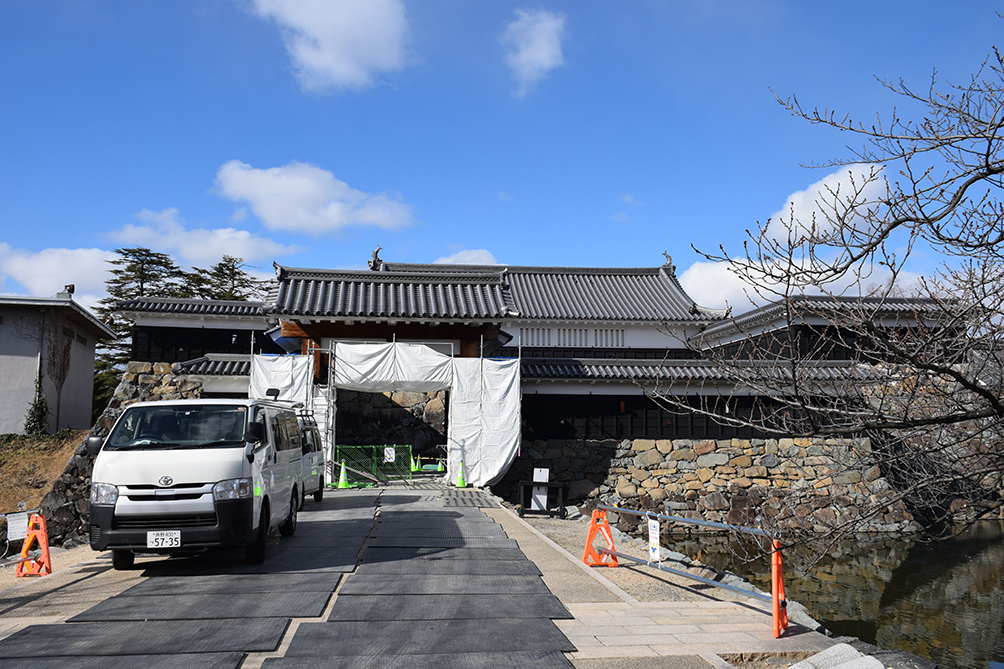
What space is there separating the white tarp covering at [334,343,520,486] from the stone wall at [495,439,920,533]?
1548mm

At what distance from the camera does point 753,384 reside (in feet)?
17.8

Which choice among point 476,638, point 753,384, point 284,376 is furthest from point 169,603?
point 284,376

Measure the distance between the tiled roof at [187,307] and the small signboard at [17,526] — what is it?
12.8 meters

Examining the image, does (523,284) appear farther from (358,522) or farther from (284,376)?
(358,522)

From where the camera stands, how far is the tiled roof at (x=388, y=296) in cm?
1797

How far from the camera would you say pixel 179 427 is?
833cm

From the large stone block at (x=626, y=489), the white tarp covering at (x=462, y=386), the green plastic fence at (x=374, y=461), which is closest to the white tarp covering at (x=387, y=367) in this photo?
the white tarp covering at (x=462, y=386)

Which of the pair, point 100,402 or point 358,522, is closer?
point 358,522

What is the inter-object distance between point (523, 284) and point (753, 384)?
23397mm

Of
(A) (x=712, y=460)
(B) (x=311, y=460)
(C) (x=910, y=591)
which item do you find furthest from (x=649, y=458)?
(B) (x=311, y=460)

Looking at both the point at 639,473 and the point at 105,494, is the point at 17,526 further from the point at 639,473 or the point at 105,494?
the point at 639,473

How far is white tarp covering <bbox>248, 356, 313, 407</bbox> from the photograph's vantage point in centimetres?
1753

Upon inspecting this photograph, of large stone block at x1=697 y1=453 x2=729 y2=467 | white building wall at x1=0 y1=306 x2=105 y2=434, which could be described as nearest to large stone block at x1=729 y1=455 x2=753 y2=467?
large stone block at x1=697 y1=453 x2=729 y2=467

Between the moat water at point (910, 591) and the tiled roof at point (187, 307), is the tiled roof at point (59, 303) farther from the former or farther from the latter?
the moat water at point (910, 591)
